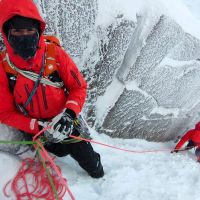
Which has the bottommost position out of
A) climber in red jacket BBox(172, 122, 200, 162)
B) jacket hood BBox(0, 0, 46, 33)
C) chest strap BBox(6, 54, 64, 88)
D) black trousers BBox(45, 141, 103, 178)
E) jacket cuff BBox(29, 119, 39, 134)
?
climber in red jacket BBox(172, 122, 200, 162)

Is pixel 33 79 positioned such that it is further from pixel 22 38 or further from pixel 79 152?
pixel 79 152

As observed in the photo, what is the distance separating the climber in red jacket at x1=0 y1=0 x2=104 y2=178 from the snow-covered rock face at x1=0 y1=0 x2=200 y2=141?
64 centimetres

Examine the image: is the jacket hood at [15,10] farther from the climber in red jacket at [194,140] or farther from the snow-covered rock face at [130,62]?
the climber in red jacket at [194,140]

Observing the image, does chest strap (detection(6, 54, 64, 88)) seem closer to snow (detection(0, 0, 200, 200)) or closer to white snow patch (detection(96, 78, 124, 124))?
snow (detection(0, 0, 200, 200))

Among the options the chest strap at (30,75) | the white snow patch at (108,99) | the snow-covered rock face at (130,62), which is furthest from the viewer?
the white snow patch at (108,99)

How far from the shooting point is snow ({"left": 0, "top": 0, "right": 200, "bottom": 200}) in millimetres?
2771

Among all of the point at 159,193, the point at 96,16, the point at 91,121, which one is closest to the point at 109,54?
the point at 96,16

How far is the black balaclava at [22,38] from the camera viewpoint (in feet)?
6.76

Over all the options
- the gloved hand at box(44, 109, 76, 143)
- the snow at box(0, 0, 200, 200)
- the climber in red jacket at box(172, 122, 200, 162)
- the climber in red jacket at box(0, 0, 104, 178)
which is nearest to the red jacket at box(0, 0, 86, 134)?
the climber in red jacket at box(0, 0, 104, 178)

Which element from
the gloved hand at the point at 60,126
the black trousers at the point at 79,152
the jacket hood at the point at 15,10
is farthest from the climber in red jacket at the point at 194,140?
the jacket hood at the point at 15,10

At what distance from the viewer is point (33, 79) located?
2307mm

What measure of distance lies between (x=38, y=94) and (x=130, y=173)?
4.38 feet

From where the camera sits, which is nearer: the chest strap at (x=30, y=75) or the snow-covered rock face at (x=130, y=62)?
the chest strap at (x=30, y=75)

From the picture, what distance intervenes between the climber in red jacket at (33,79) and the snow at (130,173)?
0.37m
